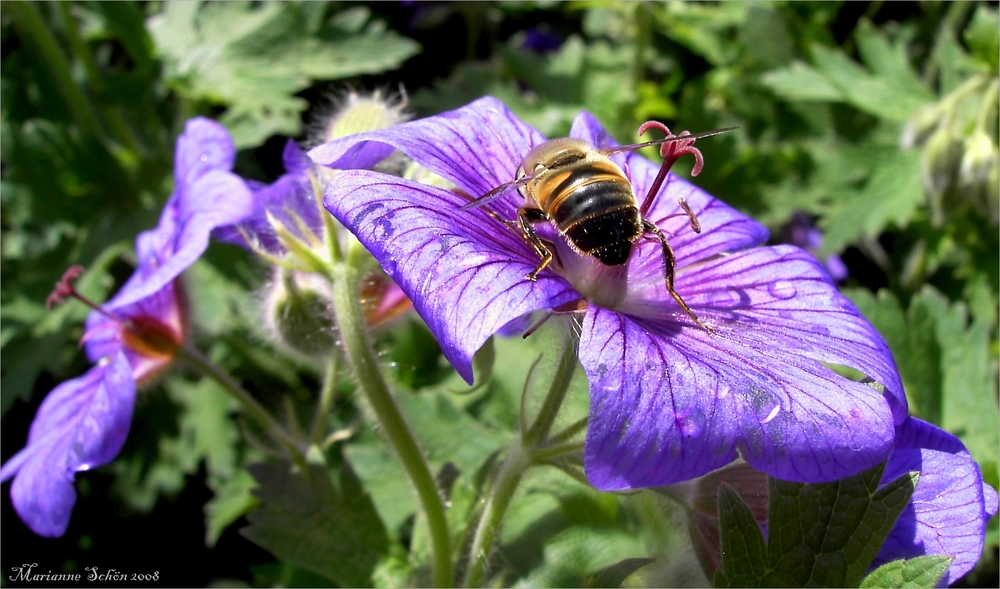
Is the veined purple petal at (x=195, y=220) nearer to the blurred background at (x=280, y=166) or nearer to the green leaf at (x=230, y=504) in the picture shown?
the blurred background at (x=280, y=166)

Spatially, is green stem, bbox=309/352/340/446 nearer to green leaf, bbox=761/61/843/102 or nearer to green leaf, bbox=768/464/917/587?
green leaf, bbox=768/464/917/587

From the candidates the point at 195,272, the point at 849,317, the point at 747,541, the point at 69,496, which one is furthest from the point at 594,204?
the point at 195,272

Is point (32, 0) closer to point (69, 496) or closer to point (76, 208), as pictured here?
point (76, 208)

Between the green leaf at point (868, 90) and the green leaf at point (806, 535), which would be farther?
the green leaf at point (868, 90)

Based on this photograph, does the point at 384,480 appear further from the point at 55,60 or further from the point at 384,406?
the point at 55,60

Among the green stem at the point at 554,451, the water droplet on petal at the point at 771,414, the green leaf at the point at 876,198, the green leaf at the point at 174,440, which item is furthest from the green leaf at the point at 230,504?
the green leaf at the point at 876,198

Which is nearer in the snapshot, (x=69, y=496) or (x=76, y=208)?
(x=69, y=496)

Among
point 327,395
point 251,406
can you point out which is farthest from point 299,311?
point 251,406
